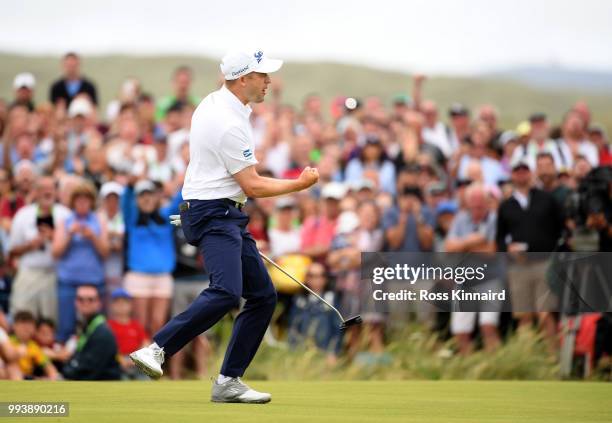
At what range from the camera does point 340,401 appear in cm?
929

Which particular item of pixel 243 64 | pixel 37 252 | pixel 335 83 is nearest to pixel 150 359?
pixel 243 64

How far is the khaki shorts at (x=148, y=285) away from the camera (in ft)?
47.6

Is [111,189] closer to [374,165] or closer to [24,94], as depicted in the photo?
[374,165]

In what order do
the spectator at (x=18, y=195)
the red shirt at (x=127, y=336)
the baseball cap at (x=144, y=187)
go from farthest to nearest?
the spectator at (x=18, y=195)
the baseball cap at (x=144, y=187)
the red shirt at (x=127, y=336)

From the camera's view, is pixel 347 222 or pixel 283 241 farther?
pixel 283 241

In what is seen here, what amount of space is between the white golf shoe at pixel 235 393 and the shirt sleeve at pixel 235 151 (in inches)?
57.6

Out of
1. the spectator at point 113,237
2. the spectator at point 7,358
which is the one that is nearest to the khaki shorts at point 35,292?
the spectator at point 113,237

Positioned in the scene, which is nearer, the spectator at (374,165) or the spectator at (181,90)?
the spectator at (374,165)

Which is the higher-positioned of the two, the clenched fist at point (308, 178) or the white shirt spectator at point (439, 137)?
the clenched fist at point (308, 178)

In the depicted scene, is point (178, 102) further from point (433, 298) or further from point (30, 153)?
point (433, 298)

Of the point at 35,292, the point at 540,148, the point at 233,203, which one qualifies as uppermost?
the point at 233,203

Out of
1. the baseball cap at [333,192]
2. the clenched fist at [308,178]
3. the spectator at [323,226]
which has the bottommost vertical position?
the spectator at [323,226]

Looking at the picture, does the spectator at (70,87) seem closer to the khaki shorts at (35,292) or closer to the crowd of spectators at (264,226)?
the crowd of spectators at (264,226)

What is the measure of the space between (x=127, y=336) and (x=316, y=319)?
203 cm
